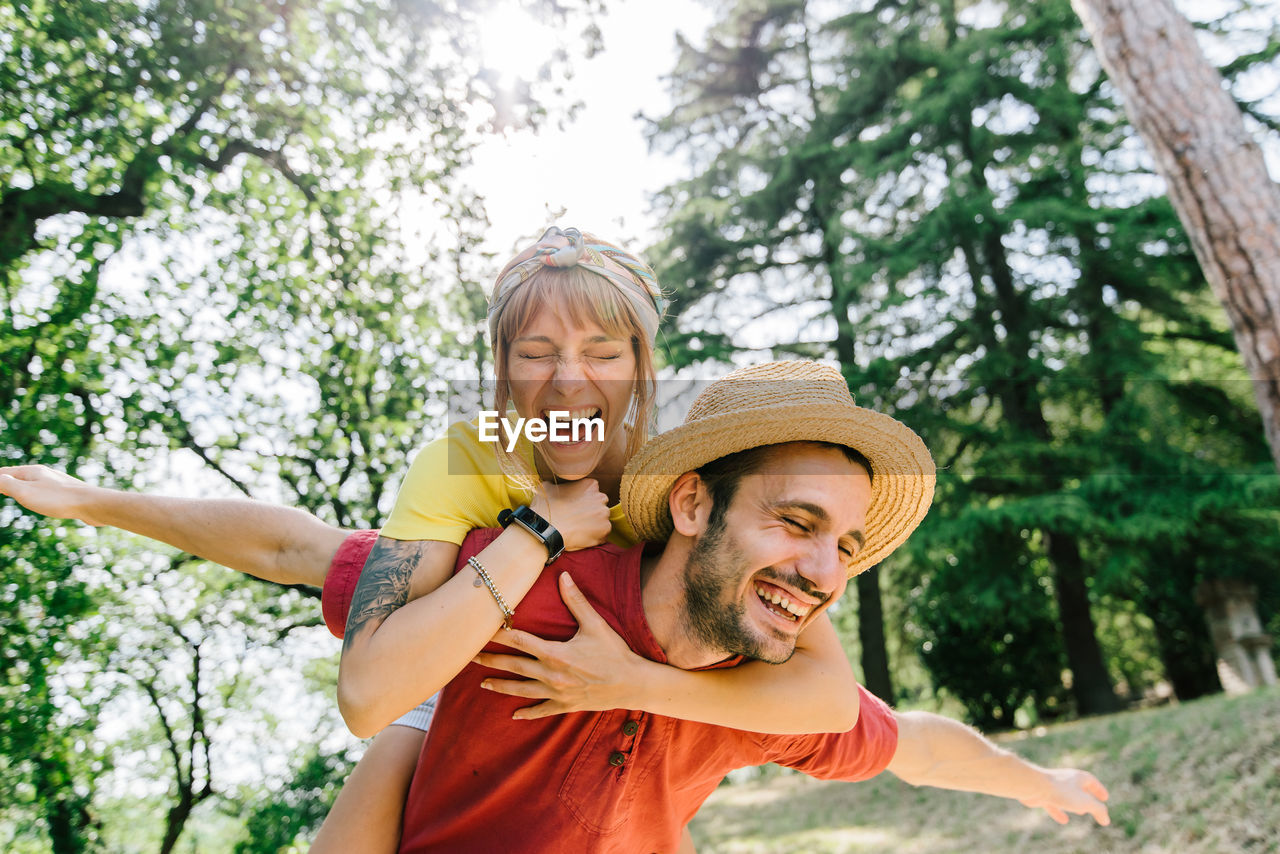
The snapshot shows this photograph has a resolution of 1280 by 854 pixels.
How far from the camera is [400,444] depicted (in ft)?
27.8

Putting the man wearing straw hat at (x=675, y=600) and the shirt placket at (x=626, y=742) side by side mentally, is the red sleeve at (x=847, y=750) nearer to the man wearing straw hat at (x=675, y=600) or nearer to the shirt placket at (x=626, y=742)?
the man wearing straw hat at (x=675, y=600)

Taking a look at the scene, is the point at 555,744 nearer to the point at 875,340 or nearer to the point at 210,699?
the point at 210,699

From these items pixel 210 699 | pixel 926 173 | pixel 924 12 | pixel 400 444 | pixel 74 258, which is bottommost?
pixel 210 699

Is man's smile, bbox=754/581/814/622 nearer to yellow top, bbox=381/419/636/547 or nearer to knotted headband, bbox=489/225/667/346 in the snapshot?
yellow top, bbox=381/419/636/547

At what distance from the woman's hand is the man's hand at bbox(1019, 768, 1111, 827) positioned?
1878 mm

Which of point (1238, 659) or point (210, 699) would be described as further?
point (1238, 659)

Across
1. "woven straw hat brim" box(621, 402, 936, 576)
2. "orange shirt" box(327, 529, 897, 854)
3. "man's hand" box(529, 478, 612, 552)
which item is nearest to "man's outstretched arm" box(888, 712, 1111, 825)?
"woven straw hat brim" box(621, 402, 936, 576)

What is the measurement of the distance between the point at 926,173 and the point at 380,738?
14137 millimetres

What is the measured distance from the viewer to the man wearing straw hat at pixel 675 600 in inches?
79.4

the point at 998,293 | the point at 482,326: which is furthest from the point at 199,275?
the point at 998,293

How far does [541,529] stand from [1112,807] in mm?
7386

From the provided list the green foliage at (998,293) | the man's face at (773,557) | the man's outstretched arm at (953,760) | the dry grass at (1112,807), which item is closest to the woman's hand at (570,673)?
the man's face at (773,557)

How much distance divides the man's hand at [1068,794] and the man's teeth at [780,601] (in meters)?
1.58

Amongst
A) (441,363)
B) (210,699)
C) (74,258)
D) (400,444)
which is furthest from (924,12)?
(210,699)
